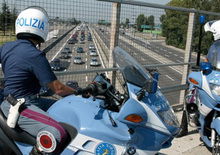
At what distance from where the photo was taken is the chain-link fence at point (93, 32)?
4141 millimetres

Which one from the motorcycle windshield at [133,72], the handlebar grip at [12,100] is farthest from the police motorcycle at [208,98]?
the handlebar grip at [12,100]

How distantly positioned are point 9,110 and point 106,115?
3.04ft

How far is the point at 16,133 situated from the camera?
2670mm

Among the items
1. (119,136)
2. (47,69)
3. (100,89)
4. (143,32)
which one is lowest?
(119,136)

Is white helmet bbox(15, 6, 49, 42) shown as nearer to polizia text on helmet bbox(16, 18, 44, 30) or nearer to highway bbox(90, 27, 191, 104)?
polizia text on helmet bbox(16, 18, 44, 30)

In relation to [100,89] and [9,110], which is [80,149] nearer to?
[100,89]

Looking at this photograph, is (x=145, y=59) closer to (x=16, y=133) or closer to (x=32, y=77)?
(x=32, y=77)

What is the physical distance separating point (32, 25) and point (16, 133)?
1.07 metres

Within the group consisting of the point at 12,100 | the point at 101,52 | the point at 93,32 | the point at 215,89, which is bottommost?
the point at 215,89

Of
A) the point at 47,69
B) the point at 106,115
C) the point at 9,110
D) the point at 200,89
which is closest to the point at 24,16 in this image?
the point at 47,69

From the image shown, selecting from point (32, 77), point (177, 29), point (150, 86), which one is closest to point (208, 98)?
point (150, 86)

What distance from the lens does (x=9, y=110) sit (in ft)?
8.66

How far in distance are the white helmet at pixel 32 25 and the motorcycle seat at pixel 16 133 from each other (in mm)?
860

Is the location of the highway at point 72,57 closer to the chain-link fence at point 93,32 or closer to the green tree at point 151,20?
the chain-link fence at point 93,32
